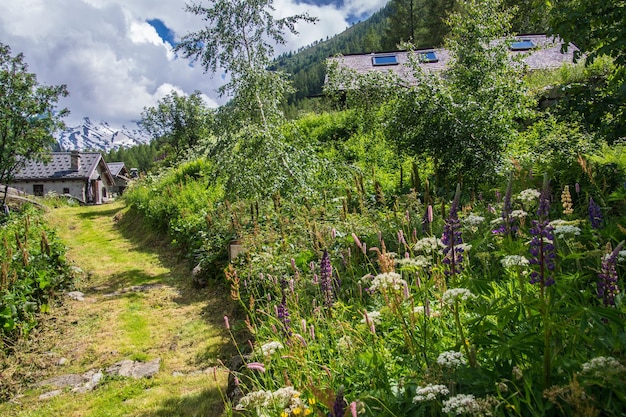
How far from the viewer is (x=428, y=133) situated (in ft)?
21.8

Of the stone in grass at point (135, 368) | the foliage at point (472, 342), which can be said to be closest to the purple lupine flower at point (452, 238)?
the foliage at point (472, 342)

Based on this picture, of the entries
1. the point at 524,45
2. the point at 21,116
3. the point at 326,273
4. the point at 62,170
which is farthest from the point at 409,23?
the point at 326,273

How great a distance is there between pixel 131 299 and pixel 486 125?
6.97m

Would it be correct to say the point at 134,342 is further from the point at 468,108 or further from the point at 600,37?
the point at 600,37

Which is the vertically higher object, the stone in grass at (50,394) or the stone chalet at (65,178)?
the stone chalet at (65,178)

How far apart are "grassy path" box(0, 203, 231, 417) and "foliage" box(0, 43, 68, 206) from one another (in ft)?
30.0

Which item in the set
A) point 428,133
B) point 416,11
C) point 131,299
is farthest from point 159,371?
point 416,11

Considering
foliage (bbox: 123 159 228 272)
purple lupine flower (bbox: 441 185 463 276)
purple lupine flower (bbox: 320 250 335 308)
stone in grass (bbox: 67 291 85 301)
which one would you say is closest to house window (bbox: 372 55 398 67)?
foliage (bbox: 123 159 228 272)

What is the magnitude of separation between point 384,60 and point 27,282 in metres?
23.6

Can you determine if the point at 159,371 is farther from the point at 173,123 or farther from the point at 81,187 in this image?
the point at 81,187

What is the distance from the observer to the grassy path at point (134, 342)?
14.2 feet

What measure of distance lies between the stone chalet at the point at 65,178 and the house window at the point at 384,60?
37033 millimetres

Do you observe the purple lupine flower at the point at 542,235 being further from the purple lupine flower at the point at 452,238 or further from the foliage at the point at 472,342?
the purple lupine flower at the point at 452,238

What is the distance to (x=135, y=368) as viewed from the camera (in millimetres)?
5160
